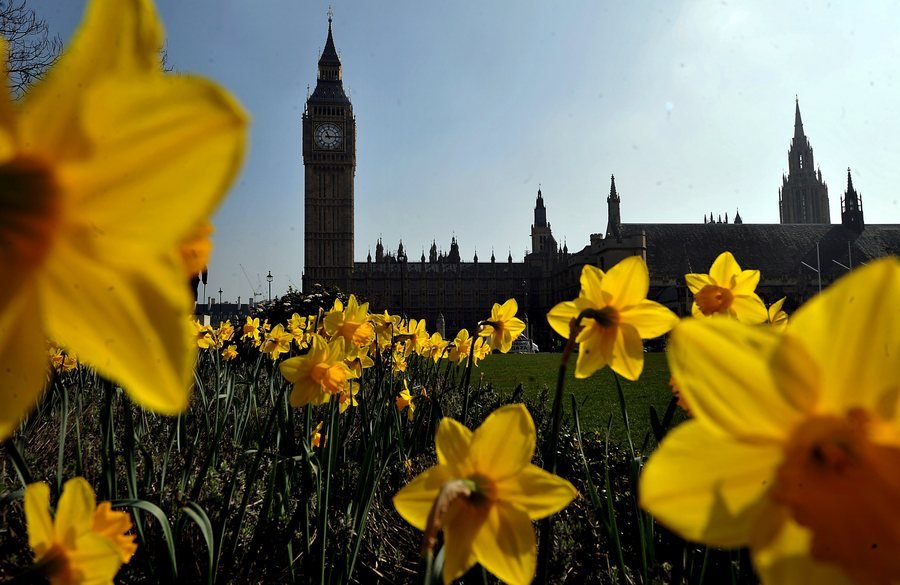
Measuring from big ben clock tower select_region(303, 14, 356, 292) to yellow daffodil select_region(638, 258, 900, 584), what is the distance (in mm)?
43061

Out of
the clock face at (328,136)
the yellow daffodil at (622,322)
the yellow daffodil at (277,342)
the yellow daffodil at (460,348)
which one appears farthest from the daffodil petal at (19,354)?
the clock face at (328,136)

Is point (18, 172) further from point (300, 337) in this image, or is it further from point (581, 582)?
point (300, 337)

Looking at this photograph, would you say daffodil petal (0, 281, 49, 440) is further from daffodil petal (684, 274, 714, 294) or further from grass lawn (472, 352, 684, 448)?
grass lawn (472, 352, 684, 448)

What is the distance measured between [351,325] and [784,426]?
1168 millimetres

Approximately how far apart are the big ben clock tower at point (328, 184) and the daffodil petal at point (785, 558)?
43.1 meters

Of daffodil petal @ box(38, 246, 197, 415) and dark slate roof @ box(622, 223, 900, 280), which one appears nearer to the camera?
daffodil petal @ box(38, 246, 197, 415)

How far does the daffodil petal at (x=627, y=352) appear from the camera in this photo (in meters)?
0.74

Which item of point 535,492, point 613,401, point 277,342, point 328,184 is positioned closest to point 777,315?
point 535,492

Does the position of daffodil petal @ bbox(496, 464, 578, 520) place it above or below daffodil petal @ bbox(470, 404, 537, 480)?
below

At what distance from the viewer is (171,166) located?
26 centimetres

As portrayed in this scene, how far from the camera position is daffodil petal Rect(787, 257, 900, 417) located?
0.32m

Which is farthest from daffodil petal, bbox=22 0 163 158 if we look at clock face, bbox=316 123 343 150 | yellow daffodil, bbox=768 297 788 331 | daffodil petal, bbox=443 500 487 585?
clock face, bbox=316 123 343 150

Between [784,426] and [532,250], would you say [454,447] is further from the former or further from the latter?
[532,250]

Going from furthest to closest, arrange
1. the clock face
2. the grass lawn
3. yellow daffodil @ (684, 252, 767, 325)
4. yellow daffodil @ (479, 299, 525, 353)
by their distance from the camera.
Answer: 1. the clock face
2. the grass lawn
3. yellow daffodil @ (479, 299, 525, 353)
4. yellow daffodil @ (684, 252, 767, 325)
